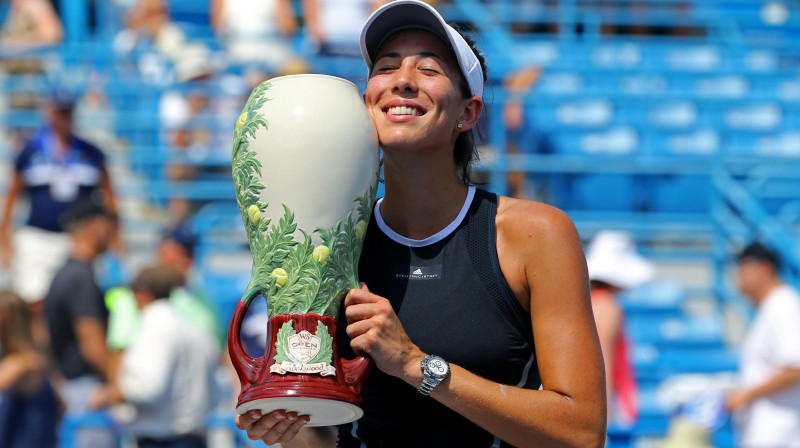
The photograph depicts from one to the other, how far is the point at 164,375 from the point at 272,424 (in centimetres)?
330

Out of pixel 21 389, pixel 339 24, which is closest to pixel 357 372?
pixel 21 389

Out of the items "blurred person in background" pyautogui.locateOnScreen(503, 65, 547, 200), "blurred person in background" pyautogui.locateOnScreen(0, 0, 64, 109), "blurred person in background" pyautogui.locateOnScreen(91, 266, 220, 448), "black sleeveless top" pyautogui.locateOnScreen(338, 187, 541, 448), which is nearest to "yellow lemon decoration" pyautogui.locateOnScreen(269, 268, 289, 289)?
"black sleeveless top" pyautogui.locateOnScreen(338, 187, 541, 448)

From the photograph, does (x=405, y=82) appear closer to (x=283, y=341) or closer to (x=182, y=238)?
Result: (x=283, y=341)

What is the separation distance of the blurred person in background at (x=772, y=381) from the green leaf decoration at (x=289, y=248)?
12.4 feet

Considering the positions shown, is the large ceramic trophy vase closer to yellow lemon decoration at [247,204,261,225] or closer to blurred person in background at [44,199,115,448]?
yellow lemon decoration at [247,204,261,225]

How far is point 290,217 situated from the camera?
77.9 inches

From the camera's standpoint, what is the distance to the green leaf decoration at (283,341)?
1955 mm

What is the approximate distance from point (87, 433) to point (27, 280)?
1.83m

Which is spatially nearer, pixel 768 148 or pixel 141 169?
pixel 141 169

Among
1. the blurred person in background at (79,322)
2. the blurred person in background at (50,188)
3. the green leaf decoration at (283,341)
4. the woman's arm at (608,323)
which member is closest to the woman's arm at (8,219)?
the blurred person in background at (50,188)

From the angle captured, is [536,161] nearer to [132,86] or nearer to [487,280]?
[132,86]

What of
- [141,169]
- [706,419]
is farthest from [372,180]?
[141,169]

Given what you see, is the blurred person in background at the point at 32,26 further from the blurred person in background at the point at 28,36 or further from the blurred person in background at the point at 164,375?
the blurred person in background at the point at 164,375

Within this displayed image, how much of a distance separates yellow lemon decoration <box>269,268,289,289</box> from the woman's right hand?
8.9 inches
